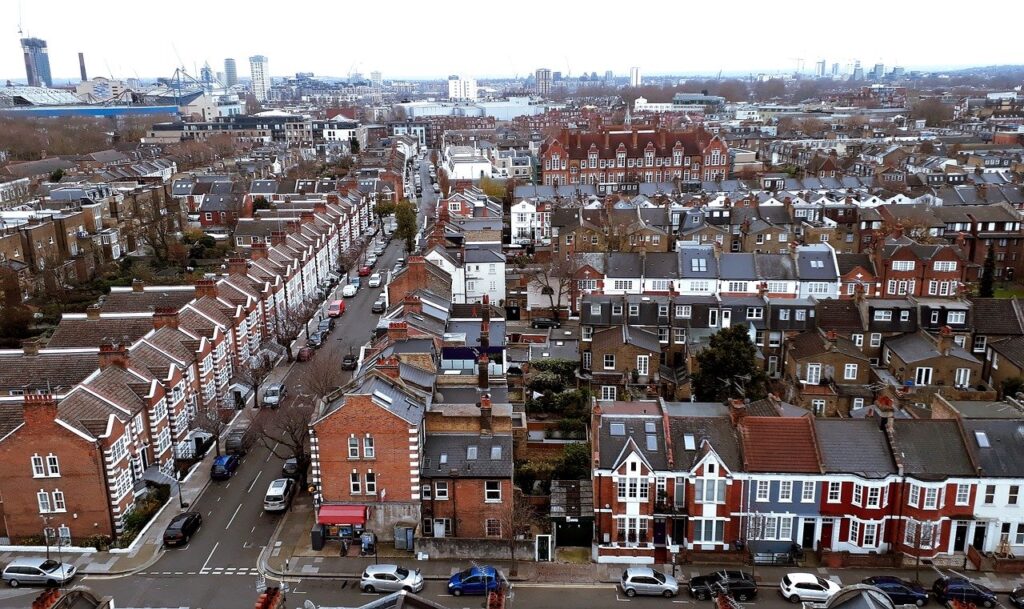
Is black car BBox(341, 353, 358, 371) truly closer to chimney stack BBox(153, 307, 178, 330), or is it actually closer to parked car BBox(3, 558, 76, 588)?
chimney stack BBox(153, 307, 178, 330)

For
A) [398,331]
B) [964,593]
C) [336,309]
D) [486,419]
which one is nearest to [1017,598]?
[964,593]

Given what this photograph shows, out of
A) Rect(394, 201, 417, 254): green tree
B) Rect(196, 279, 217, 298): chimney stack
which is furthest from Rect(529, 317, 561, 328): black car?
Rect(394, 201, 417, 254): green tree

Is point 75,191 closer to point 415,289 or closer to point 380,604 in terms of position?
point 415,289

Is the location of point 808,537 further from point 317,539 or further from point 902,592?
Answer: point 317,539

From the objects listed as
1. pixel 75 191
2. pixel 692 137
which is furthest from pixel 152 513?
pixel 692 137

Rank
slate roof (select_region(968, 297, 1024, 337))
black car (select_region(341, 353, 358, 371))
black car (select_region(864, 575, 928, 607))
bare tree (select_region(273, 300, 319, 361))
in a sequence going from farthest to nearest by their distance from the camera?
1. bare tree (select_region(273, 300, 319, 361))
2. black car (select_region(341, 353, 358, 371))
3. slate roof (select_region(968, 297, 1024, 337))
4. black car (select_region(864, 575, 928, 607))

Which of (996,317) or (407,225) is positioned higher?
(407,225)
